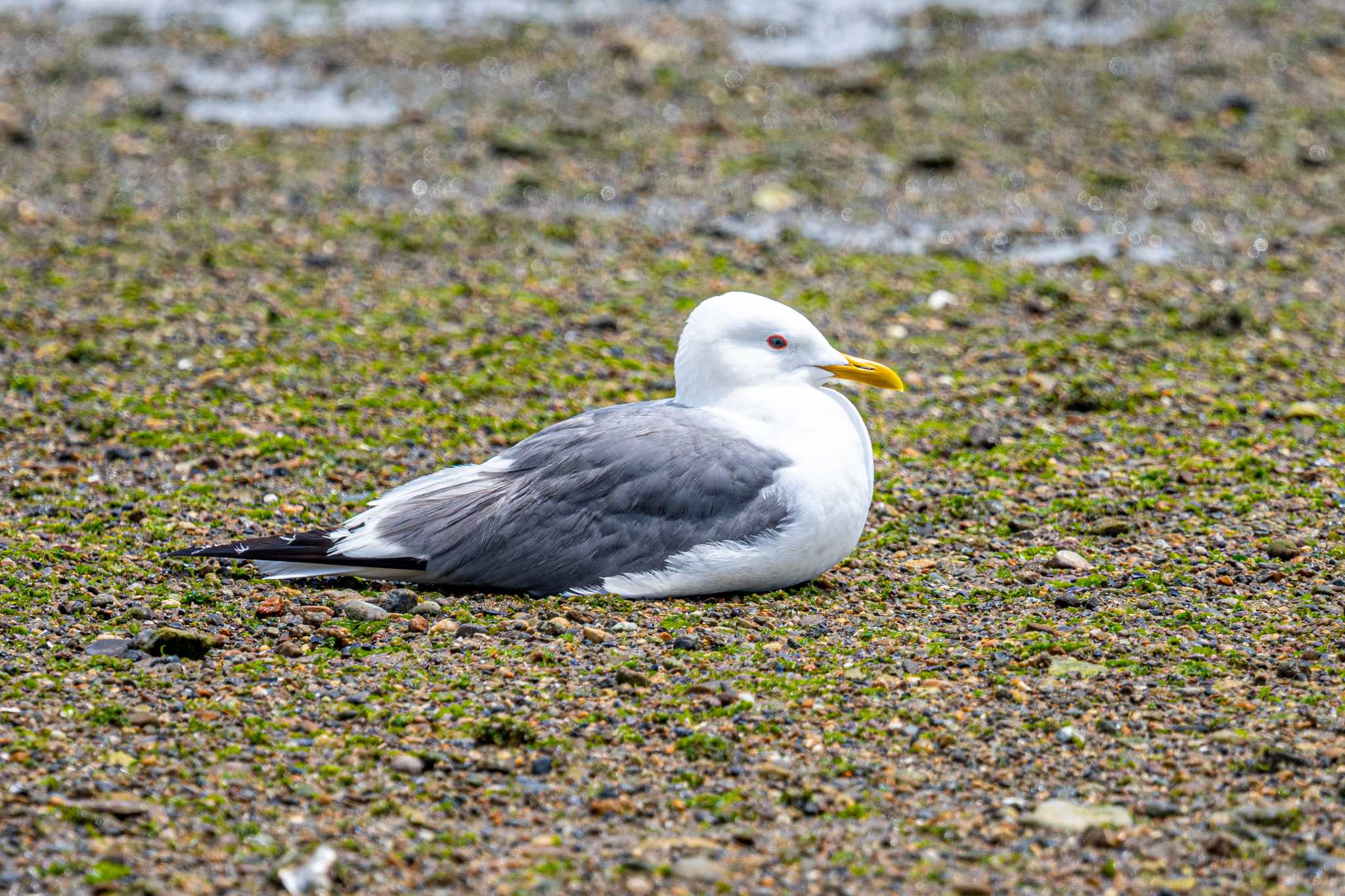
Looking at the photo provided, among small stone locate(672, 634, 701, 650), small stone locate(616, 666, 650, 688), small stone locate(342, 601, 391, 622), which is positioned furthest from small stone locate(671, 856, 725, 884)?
small stone locate(342, 601, 391, 622)

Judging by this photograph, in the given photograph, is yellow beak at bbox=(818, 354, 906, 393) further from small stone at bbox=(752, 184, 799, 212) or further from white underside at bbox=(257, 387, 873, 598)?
small stone at bbox=(752, 184, 799, 212)

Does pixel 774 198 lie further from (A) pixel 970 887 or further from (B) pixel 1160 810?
(A) pixel 970 887

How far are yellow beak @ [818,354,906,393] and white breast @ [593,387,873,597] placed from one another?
15 cm

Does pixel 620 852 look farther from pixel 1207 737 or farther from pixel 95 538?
pixel 95 538

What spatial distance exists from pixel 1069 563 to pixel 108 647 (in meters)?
3.75

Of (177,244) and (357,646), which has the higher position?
(177,244)

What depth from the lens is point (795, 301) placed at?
32.1 feet

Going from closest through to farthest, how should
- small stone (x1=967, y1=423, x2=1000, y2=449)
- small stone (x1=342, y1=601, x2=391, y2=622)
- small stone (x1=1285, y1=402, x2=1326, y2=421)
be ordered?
small stone (x1=342, y1=601, x2=391, y2=622) < small stone (x1=967, y1=423, x2=1000, y2=449) < small stone (x1=1285, y1=402, x2=1326, y2=421)

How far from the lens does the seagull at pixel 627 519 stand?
588cm

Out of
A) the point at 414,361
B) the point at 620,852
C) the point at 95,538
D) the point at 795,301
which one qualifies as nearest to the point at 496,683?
the point at 620,852

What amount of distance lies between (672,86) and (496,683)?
883 cm

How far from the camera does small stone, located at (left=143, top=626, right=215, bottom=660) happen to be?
17.6 feet

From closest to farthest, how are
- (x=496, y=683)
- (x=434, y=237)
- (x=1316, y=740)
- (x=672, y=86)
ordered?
(x=1316, y=740), (x=496, y=683), (x=434, y=237), (x=672, y=86)

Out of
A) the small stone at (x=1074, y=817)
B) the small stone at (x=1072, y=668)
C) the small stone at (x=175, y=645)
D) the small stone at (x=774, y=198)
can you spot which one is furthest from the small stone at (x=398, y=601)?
the small stone at (x=774, y=198)
